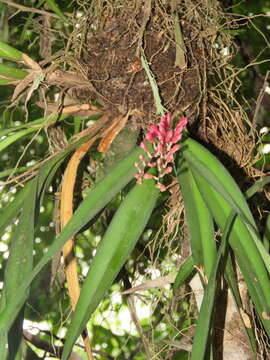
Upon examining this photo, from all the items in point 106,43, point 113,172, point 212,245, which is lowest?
point 212,245

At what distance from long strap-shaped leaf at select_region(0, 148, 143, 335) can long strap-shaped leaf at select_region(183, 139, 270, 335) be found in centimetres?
9

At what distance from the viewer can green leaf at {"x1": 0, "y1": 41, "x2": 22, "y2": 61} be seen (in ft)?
3.00

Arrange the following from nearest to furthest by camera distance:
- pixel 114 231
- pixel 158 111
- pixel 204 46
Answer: pixel 114 231, pixel 158 111, pixel 204 46

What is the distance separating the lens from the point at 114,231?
0.77 meters

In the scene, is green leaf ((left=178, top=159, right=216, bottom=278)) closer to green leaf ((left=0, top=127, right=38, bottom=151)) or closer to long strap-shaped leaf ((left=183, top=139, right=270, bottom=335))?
long strap-shaped leaf ((left=183, top=139, right=270, bottom=335))

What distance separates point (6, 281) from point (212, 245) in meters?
0.27

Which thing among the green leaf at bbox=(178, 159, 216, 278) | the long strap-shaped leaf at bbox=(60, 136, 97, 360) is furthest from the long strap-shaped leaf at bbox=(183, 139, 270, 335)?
the long strap-shaped leaf at bbox=(60, 136, 97, 360)

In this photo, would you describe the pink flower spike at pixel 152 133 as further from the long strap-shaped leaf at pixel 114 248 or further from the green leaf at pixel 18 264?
the green leaf at pixel 18 264

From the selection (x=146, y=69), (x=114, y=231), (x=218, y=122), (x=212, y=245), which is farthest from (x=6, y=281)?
(x=218, y=122)

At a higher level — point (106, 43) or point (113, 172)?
point (106, 43)

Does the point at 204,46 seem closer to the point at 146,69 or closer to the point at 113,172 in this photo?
the point at 146,69

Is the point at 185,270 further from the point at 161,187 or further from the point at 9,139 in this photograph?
the point at 9,139

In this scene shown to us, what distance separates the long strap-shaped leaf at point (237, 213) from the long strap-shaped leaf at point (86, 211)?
0.09 metres

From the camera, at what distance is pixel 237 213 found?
2.44 ft
